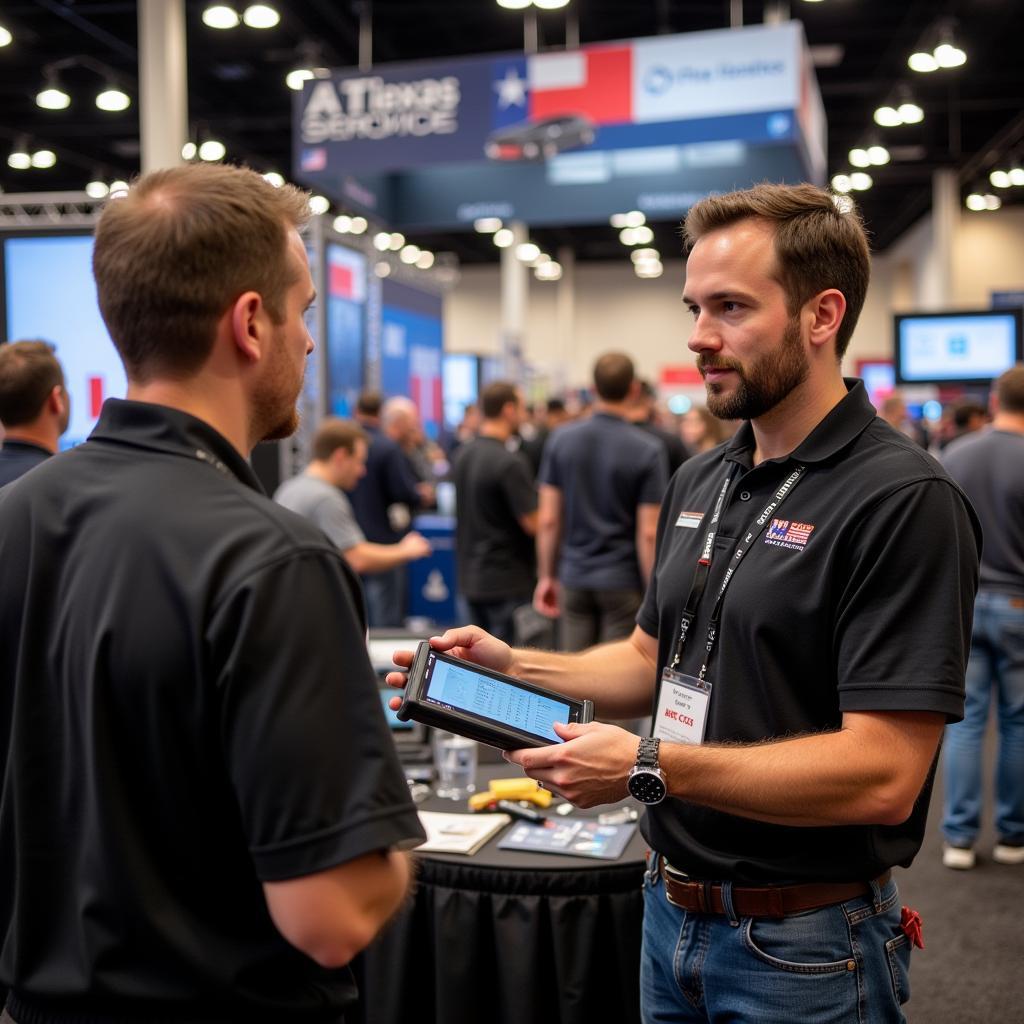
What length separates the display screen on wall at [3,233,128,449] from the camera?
434cm

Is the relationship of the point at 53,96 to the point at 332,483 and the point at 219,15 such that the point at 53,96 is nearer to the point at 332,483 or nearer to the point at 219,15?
the point at 219,15

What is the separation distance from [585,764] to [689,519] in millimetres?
491

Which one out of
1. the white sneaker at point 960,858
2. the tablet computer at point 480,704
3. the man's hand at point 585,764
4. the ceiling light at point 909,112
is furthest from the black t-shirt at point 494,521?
the ceiling light at point 909,112

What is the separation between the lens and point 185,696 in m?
0.98

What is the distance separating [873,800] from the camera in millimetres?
1362

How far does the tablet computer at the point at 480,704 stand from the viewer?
143cm

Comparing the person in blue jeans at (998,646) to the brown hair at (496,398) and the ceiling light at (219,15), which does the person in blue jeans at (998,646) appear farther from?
the ceiling light at (219,15)

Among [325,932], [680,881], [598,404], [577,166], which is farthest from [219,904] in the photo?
[577,166]

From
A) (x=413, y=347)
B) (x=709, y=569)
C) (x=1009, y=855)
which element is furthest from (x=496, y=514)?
(x=709, y=569)

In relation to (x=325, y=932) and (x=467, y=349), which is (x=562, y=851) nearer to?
(x=325, y=932)

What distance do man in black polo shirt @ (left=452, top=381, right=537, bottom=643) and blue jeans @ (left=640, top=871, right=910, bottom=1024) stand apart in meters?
4.50

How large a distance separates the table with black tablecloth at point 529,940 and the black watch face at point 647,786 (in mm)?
919

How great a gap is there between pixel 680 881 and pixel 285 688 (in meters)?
0.80

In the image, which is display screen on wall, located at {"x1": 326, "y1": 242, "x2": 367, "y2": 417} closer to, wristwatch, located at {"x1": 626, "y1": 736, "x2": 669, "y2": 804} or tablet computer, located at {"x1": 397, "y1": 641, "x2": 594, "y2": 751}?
tablet computer, located at {"x1": 397, "y1": 641, "x2": 594, "y2": 751}
